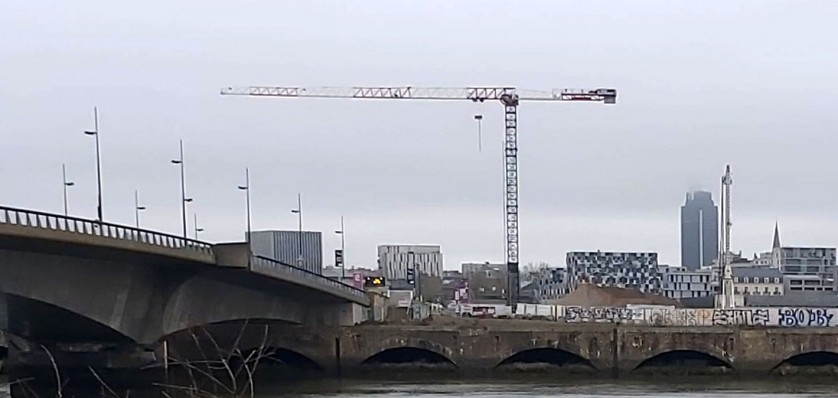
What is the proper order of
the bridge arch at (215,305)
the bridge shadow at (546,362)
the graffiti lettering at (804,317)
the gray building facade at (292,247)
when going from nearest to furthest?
the bridge arch at (215,305) < the bridge shadow at (546,362) < the graffiti lettering at (804,317) < the gray building facade at (292,247)

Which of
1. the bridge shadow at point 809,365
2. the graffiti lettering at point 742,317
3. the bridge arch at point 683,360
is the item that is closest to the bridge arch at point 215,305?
the bridge arch at point 683,360

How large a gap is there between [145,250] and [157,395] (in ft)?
31.1

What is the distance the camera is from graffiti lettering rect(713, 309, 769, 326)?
8832 centimetres

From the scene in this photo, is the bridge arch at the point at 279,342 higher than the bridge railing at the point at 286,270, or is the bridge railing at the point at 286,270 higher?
the bridge railing at the point at 286,270

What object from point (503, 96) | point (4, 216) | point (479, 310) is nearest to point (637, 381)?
point (4, 216)

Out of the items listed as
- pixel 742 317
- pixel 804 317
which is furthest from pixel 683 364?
pixel 804 317

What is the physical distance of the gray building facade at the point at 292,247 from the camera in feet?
501

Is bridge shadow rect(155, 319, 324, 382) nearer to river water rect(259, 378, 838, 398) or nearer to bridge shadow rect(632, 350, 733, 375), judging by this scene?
river water rect(259, 378, 838, 398)

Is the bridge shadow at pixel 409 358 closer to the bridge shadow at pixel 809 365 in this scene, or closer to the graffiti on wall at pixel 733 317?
the graffiti on wall at pixel 733 317

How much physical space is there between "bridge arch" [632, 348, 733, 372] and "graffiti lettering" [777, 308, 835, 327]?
12.4 metres

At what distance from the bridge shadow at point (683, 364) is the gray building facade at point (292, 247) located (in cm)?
7663

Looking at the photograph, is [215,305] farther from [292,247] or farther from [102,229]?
[292,247]

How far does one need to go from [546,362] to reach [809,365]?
15999 millimetres

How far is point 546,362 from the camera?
261 feet
